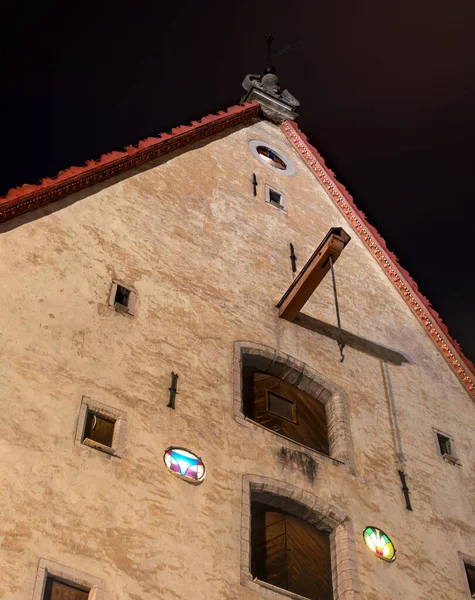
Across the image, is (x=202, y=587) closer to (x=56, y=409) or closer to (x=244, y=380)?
(x=56, y=409)

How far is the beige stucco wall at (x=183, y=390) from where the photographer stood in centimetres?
1284


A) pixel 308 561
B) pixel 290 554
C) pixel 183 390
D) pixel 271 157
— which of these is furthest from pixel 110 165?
pixel 308 561

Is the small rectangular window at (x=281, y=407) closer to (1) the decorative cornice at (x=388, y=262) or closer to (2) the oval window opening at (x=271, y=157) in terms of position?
(1) the decorative cornice at (x=388, y=262)

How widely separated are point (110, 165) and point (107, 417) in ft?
22.2

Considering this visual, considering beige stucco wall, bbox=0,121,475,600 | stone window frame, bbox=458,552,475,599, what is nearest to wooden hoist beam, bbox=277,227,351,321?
beige stucco wall, bbox=0,121,475,600

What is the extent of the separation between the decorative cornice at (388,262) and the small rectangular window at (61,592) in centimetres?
1151

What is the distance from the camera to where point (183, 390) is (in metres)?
15.8

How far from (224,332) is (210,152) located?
6.96 metres

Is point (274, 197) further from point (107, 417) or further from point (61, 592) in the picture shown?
point (61, 592)

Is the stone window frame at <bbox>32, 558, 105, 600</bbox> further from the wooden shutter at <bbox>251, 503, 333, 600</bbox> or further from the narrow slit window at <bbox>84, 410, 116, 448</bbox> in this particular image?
the wooden shutter at <bbox>251, 503, 333, 600</bbox>

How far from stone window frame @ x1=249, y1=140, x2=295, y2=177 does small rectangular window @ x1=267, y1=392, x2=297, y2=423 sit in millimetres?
8345

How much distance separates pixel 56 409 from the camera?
13797 millimetres

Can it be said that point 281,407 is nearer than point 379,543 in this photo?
No

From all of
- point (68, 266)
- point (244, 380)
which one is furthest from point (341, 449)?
point (68, 266)
